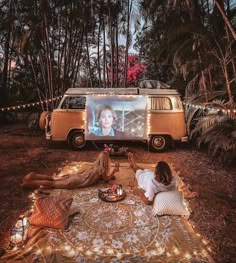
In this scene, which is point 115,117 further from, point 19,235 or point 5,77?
point 5,77

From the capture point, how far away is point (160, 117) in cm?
786

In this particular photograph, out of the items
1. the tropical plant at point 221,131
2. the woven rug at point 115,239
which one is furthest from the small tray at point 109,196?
the tropical plant at point 221,131

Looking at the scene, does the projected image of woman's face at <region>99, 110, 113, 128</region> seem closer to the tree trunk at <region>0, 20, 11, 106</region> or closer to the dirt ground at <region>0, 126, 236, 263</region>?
the dirt ground at <region>0, 126, 236, 263</region>

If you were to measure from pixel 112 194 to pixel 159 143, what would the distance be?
12.8 ft

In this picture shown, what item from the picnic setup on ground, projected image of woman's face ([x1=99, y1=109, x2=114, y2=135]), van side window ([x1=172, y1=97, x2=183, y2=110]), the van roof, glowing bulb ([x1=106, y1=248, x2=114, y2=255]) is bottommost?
glowing bulb ([x1=106, y1=248, x2=114, y2=255])

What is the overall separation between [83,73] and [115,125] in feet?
35.7

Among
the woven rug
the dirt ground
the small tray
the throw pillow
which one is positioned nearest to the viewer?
the woven rug

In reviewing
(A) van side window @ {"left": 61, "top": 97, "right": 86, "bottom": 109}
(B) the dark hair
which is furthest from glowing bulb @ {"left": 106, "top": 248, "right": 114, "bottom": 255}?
(A) van side window @ {"left": 61, "top": 97, "right": 86, "bottom": 109}

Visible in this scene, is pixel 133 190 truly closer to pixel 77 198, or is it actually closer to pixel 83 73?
pixel 77 198

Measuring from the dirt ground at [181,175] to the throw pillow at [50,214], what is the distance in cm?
42

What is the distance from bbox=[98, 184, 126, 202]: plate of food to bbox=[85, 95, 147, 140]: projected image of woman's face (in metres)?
3.46

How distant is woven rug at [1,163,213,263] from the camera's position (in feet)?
9.84

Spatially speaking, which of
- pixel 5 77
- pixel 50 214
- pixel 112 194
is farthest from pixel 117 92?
pixel 5 77

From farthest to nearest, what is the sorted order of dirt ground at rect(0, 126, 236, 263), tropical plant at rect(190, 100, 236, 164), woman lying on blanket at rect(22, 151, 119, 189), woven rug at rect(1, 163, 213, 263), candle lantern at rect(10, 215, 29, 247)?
tropical plant at rect(190, 100, 236, 164)
woman lying on blanket at rect(22, 151, 119, 189)
dirt ground at rect(0, 126, 236, 263)
candle lantern at rect(10, 215, 29, 247)
woven rug at rect(1, 163, 213, 263)
